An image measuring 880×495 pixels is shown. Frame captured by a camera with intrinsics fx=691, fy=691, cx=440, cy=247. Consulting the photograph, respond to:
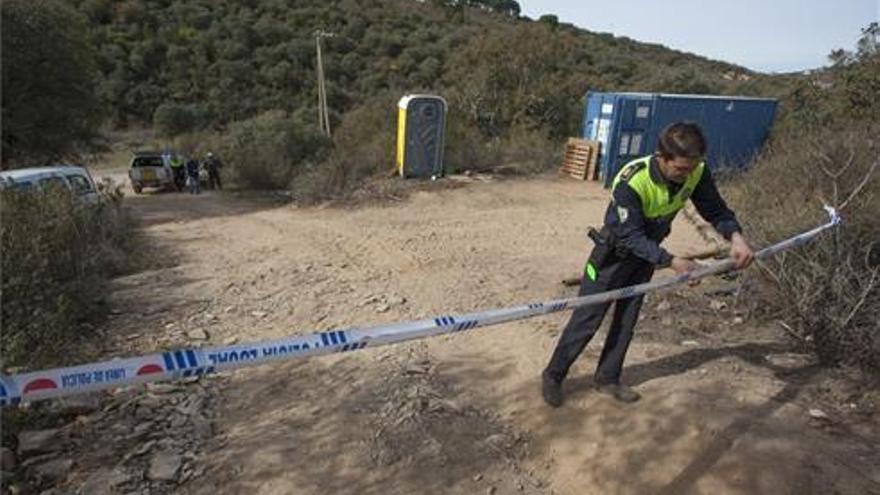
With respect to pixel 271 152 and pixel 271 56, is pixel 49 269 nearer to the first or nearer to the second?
pixel 271 152

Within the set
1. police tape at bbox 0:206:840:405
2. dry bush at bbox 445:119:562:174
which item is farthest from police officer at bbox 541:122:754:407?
dry bush at bbox 445:119:562:174

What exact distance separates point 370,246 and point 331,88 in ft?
116

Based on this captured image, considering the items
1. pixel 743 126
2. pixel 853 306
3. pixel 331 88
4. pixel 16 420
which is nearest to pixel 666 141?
pixel 853 306

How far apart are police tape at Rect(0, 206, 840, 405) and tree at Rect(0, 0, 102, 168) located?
644 inches

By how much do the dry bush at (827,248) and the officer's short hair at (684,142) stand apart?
1602mm

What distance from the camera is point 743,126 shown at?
14.8 meters

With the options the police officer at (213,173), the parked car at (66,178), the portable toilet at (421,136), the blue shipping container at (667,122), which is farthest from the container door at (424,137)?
the police officer at (213,173)

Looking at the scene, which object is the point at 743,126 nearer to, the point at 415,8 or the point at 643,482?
the point at 643,482

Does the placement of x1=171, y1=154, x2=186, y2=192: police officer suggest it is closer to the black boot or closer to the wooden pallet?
the wooden pallet

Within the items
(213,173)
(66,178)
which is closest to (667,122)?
(66,178)

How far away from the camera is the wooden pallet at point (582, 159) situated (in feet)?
47.5

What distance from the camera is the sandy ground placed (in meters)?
3.43

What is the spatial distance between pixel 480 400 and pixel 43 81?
16.4 meters

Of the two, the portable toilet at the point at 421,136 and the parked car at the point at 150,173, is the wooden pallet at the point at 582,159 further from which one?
the parked car at the point at 150,173
